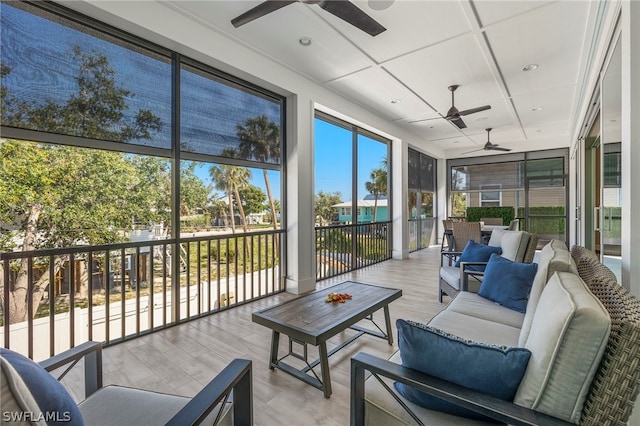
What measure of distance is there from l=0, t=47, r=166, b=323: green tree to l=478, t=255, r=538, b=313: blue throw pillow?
3.15 metres

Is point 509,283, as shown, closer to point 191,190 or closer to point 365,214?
point 191,190

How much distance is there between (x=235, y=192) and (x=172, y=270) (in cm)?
115

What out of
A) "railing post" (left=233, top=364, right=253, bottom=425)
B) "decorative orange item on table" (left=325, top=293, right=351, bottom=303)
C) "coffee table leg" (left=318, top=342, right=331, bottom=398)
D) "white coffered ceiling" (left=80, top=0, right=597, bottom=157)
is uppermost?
"white coffered ceiling" (left=80, top=0, right=597, bottom=157)

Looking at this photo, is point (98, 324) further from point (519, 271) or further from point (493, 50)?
point (493, 50)

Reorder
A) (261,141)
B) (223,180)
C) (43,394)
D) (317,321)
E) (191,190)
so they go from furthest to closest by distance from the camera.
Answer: (261,141), (223,180), (191,190), (317,321), (43,394)

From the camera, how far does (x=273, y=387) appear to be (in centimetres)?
197

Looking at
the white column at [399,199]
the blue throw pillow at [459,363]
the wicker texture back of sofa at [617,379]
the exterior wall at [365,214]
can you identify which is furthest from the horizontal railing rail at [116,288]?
the white column at [399,199]

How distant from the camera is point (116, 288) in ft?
9.16

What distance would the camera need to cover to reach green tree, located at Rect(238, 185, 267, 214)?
12.3ft

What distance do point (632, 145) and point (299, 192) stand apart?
3.13 m

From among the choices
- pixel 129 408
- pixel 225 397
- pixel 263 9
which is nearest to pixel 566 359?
pixel 225 397

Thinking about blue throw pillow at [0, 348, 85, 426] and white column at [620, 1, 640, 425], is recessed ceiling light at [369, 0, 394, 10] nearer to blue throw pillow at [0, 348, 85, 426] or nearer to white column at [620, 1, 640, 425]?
white column at [620, 1, 640, 425]

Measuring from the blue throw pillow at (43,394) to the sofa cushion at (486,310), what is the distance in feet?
6.91

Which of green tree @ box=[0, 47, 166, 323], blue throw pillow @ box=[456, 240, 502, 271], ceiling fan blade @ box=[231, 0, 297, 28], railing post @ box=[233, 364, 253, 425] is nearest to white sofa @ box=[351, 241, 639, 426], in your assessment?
railing post @ box=[233, 364, 253, 425]
